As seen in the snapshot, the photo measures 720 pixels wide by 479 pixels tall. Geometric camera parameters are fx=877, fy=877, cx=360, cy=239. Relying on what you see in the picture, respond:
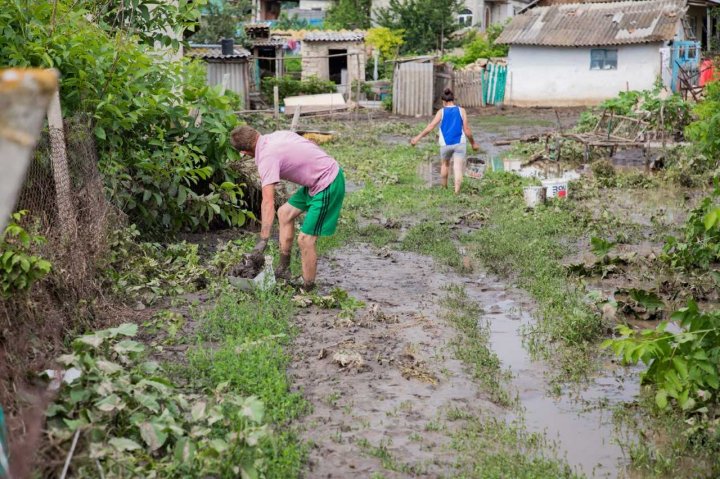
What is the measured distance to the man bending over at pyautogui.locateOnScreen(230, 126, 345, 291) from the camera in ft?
24.4

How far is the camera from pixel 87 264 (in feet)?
21.7

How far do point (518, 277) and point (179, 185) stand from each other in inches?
145

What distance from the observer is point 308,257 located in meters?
7.90

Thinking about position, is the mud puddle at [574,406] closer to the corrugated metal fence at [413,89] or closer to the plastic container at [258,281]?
the plastic container at [258,281]

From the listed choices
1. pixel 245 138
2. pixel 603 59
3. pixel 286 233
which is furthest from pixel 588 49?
pixel 245 138

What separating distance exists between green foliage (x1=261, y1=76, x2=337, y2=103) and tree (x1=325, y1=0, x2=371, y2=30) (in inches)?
440

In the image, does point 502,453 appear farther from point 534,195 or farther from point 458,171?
point 458,171

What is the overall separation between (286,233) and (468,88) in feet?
84.6

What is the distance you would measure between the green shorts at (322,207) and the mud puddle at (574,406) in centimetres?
172

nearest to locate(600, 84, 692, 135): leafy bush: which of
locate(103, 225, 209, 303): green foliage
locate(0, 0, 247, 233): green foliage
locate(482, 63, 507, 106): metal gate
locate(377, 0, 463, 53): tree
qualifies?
locate(0, 0, 247, 233): green foliage

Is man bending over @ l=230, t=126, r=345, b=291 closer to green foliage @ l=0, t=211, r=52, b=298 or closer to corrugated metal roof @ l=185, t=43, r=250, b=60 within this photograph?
green foliage @ l=0, t=211, r=52, b=298

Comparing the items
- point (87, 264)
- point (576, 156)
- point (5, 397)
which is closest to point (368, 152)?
point (576, 156)

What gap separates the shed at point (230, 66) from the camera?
2839 centimetres

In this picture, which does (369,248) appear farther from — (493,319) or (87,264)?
(87,264)
